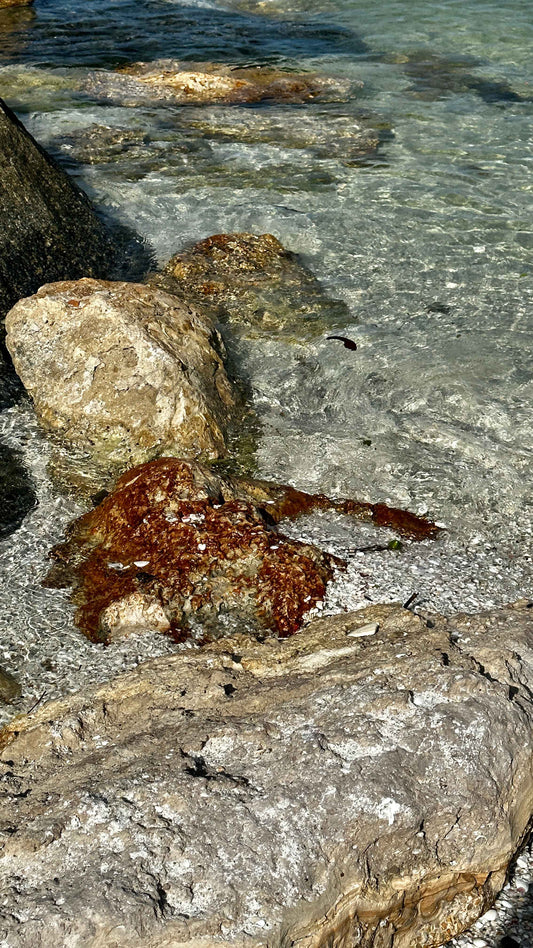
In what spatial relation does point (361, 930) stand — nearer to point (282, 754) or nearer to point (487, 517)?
point (282, 754)

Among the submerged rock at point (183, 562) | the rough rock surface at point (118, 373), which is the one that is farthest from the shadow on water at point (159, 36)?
the submerged rock at point (183, 562)

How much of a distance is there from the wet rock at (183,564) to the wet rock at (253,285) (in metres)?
2.70

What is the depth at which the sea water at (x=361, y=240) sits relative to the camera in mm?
4500

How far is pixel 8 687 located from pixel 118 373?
2253mm

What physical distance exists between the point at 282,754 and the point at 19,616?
5.87ft

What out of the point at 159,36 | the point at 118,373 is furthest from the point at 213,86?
the point at 118,373

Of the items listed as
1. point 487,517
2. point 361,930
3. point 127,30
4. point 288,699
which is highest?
point 127,30

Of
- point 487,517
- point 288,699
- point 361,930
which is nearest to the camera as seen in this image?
point 361,930

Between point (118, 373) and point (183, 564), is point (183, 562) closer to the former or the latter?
point (183, 564)

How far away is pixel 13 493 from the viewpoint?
485 centimetres

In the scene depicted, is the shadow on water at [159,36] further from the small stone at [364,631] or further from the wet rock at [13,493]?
the small stone at [364,631]

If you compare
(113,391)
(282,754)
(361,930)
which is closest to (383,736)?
(282,754)

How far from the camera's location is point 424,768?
2711mm

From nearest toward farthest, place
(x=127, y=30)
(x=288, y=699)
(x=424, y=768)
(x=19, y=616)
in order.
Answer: (x=424, y=768) < (x=288, y=699) < (x=19, y=616) < (x=127, y=30)
